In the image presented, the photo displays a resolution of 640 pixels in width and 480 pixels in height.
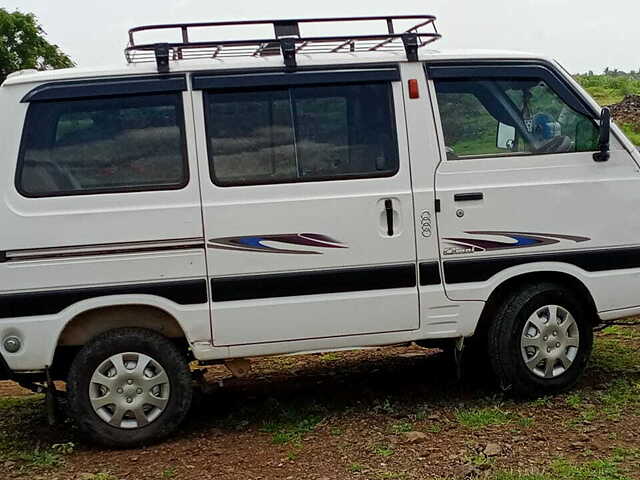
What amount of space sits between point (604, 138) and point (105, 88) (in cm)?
309

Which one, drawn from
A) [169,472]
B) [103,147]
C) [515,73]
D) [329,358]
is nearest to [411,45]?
[515,73]

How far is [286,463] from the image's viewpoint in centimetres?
480

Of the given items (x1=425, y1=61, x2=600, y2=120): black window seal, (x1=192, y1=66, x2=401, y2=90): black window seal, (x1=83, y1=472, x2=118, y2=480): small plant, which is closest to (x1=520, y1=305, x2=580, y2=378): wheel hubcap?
(x1=425, y1=61, x2=600, y2=120): black window seal

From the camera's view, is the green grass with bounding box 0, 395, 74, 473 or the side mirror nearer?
the green grass with bounding box 0, 395, 74, 473

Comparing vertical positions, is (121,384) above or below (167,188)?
below

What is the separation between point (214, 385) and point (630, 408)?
109 inches

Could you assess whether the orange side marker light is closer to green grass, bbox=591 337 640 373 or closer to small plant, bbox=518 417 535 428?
small plant, bbox=518 417 535 428

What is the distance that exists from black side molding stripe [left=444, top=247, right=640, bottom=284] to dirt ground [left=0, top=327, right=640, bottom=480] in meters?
0.83

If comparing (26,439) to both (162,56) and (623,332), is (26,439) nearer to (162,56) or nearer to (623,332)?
(162,56)

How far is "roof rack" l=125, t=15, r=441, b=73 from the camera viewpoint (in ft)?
16.9

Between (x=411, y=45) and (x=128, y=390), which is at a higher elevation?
(x=411, y=45)

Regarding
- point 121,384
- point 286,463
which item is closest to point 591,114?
point 286,463

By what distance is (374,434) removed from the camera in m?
5.18

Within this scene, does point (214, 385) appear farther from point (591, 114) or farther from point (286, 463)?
point (591, 114)
